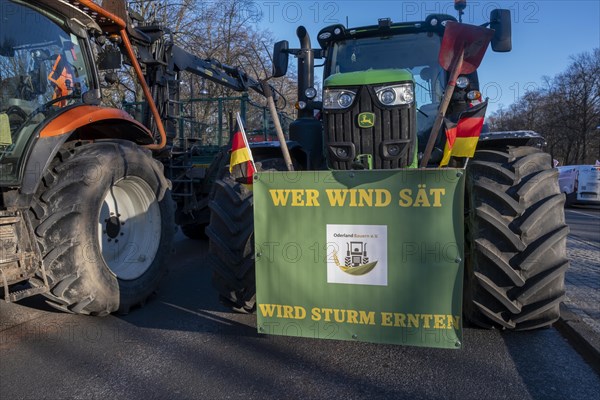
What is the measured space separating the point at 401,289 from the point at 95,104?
129 inches

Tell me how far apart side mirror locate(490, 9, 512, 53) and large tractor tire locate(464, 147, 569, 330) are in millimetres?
1176

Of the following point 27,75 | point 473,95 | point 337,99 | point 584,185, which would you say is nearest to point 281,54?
point 337,99

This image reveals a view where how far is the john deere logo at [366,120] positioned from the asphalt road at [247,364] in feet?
5.49

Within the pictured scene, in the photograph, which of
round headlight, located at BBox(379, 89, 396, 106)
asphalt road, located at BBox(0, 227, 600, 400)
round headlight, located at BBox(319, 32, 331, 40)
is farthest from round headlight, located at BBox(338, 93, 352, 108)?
asphalt road, located at BBox(0, 227, 600, 400)

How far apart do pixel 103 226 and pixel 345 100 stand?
8.94 feet

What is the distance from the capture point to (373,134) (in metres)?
3.50

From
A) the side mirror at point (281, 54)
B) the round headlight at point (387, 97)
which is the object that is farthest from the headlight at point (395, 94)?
the side mirror at point (281, 54)

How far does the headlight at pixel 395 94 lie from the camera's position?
11.1 feet

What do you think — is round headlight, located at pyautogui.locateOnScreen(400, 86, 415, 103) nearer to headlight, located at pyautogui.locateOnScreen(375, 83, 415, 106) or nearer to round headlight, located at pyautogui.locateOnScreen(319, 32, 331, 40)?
headlight, located at pyautogui.locateOnScreen(375, 83, 415, 106)

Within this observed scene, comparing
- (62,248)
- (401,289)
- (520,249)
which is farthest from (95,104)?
(520,249)

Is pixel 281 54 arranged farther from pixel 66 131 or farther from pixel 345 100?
pixel 66 131

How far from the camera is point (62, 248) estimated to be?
369 cm

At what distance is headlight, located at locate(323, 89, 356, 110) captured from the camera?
348cm

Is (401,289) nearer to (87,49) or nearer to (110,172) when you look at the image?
(110,172)
